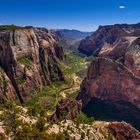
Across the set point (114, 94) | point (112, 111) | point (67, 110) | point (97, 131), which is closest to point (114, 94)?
point (114, 94)

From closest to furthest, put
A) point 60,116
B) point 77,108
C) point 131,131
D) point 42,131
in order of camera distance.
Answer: point 42,131, point 131,131, point 60,116, point 77,108

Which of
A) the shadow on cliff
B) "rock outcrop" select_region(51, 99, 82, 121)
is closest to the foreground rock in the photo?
"rock outcrop" select_region(51, 99, 82, 121)

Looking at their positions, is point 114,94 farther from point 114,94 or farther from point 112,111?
point 112,111

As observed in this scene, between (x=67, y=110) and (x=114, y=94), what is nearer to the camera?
(x=67, y=110)

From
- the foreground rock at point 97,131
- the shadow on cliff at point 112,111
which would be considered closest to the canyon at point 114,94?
the shadow on cliff at point 112,111

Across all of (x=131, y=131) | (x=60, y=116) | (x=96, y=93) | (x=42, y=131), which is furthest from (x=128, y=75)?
(x=42, y=131)

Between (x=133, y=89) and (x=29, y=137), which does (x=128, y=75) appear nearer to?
(x=133, y=89)

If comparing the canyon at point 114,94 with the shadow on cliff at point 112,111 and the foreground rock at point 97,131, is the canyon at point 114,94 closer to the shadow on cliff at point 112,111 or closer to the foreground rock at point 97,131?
the shadow on cliff at point 112,111
